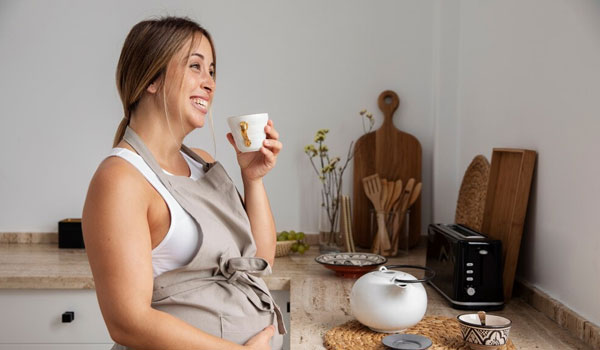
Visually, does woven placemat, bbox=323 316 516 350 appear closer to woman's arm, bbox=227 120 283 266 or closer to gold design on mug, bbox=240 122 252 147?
woman's arm, bbox=227 120 283 266

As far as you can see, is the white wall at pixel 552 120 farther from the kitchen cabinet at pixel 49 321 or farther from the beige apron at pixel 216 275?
the kitchen cabinet at pixel 49 321

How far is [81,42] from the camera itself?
Result: 2.65m

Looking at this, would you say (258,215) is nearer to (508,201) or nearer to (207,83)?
(207,83)

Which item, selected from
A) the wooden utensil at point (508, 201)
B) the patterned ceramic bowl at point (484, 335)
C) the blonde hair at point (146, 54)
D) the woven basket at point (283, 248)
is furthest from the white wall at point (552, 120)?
the blonde hair at point (146, 54)

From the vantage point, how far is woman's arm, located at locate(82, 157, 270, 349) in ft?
3.67

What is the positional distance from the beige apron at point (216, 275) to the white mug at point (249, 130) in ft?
0.48

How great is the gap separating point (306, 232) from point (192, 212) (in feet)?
4.65

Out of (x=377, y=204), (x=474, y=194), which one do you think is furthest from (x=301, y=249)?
(x=474, y=194)

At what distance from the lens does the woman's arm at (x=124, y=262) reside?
1.12 meters

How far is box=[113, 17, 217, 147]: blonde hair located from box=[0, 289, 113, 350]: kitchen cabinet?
106cm

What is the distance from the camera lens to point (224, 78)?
267 centimetres

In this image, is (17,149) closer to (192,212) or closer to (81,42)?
(81,42)

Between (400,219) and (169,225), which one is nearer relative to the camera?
(169,225)

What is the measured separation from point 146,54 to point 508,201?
114 centimetres
